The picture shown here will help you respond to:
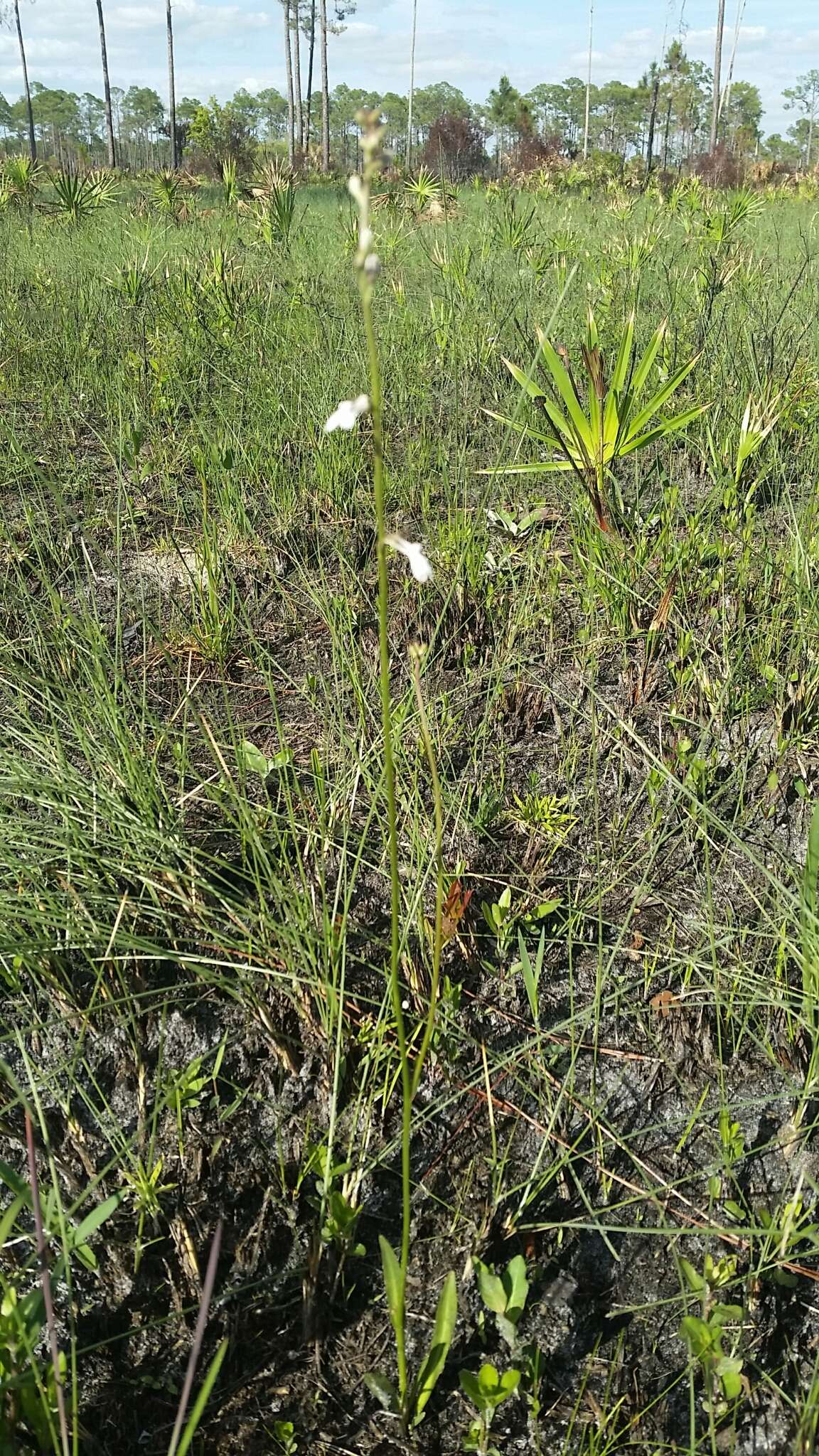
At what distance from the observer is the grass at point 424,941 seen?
3.41ft

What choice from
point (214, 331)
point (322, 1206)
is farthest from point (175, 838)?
point (214, 331)

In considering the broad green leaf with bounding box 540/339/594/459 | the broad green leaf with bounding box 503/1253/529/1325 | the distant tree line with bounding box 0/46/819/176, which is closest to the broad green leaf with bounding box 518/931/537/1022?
the broad green leaf with bounding box 503/1253/529/1325

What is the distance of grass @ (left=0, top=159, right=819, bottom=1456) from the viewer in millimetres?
1038

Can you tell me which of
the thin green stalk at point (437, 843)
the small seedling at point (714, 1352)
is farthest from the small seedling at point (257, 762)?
the small seedling at point (714, 1352)

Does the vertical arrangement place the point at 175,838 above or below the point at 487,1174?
above

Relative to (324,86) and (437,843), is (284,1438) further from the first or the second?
(324,86)

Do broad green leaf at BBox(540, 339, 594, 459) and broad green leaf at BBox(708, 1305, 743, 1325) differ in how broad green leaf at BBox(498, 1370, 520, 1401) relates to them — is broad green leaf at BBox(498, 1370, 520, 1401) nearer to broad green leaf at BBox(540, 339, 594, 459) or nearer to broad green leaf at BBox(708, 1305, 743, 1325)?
broad green leaf at BBox(708, 1305, 743, 1325)

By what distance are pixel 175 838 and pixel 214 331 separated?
284cm

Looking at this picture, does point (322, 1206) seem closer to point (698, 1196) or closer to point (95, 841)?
point (698, 1196)

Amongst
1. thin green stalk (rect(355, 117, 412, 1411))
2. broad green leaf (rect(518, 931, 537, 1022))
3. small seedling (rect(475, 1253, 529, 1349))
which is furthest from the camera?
broad green leaf (rect(518, 931, 537, 1022))

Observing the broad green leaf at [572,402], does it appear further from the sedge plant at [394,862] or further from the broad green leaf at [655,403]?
the sedge plant at [394,862]

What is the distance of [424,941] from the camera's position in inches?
56.6

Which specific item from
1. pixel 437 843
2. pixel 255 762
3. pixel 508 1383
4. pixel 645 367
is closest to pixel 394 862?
pixel 437 843

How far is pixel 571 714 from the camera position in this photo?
1864mm
